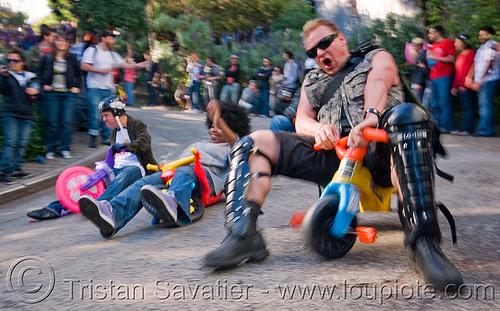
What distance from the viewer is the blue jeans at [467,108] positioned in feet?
35.5

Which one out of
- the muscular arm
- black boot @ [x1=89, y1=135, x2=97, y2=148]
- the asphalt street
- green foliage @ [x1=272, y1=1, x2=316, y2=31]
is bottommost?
black boot @ [x1=89, y1=135, x2=97, y2=148]

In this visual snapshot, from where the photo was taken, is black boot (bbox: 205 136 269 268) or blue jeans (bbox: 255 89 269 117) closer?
black boot (bbox: 205 136 269 268)

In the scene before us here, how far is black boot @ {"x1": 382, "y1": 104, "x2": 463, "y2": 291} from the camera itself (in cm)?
273

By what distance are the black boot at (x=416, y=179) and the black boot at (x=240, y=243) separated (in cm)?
74

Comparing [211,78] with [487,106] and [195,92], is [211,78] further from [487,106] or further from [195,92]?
[487,106]

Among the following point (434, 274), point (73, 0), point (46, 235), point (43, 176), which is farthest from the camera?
point (73, 0)

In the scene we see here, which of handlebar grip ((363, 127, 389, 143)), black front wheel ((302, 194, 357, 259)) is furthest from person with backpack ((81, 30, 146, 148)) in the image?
handlebar grip ((363, 127, 389, 143))

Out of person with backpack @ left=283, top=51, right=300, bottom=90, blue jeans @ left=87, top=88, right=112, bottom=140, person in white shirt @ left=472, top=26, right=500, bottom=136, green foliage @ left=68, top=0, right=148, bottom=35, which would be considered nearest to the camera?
blue jeans @ left=87, top=88, right=112, bottom=140

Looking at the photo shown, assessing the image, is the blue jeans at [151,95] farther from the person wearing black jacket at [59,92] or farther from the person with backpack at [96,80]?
the person wearing black jacket at [59,92]

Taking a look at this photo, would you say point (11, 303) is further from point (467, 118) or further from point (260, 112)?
point (260, 112)

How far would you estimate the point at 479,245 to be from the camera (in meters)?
3.53

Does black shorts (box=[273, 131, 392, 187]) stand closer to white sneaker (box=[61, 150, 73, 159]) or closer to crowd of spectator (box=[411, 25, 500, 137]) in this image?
white sneaker (box=[61, 150, 73, 159])

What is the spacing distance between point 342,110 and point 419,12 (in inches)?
568

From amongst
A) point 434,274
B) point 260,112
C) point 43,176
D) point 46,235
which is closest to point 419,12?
point 260,112
